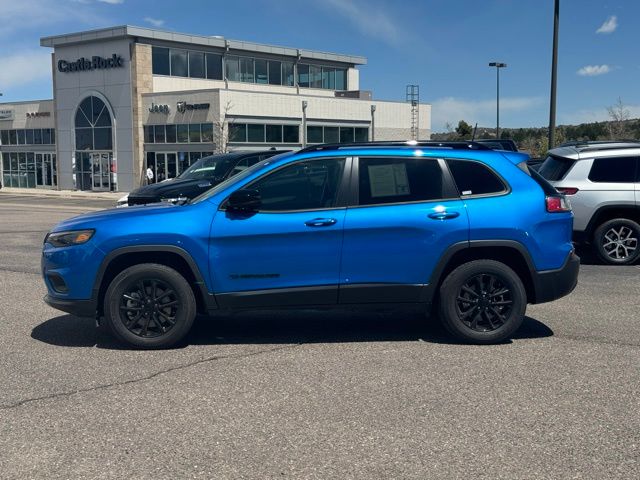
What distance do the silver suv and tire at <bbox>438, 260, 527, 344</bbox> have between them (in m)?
4.89

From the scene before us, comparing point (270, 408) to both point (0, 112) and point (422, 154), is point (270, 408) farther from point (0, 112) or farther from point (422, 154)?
point (0, 112)

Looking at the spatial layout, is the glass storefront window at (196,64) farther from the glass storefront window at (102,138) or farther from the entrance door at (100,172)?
the entrance door at (100,172)

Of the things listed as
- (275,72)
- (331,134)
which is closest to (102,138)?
(275,72)

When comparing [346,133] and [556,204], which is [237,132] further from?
[556,204]

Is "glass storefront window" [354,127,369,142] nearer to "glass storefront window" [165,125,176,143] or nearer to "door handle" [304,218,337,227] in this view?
"glass storefront window" [165,125,176,143]

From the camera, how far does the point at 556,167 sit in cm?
1067

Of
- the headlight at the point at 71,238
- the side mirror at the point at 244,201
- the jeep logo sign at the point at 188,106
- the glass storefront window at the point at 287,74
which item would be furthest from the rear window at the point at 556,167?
the glass storefront window at the point at 287,74

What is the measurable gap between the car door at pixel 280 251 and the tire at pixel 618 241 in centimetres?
610

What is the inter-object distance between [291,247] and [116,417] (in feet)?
6.75

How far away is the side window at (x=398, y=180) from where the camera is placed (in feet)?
19.4

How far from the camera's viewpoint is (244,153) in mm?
14078

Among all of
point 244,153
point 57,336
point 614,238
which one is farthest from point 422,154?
point 244,153

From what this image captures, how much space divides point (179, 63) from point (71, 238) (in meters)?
41.2

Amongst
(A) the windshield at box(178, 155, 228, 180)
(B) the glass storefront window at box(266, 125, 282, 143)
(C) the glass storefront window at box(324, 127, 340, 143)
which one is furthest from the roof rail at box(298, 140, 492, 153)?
(C) the glass storefront window at box(324, 127, 340, 143)
